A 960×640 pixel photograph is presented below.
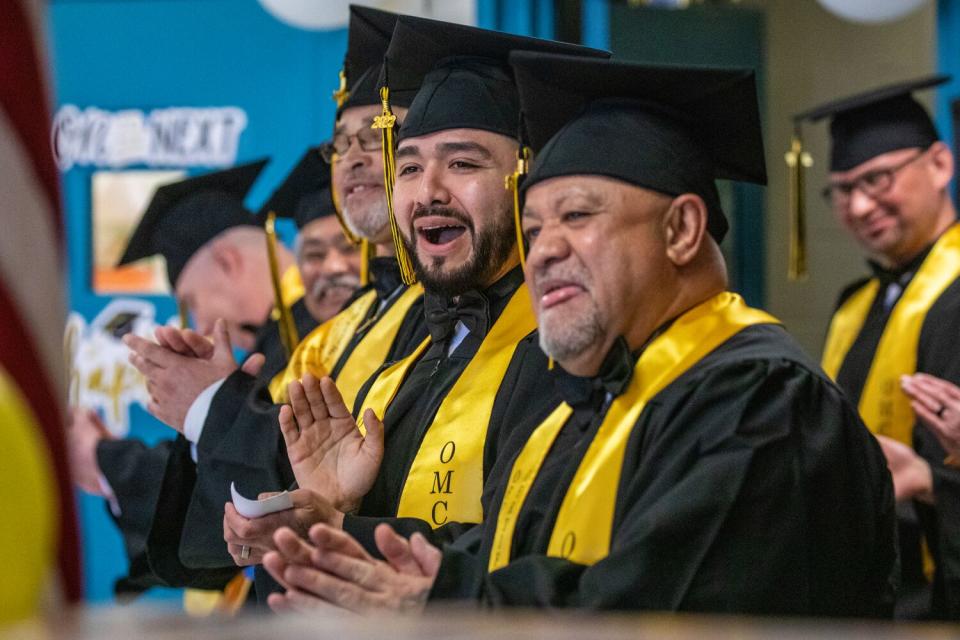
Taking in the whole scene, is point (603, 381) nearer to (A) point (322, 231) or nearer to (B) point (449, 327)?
(B) point (449, 327)

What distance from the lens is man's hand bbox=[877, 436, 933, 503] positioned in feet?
12.7

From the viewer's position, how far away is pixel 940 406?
11.3 feet

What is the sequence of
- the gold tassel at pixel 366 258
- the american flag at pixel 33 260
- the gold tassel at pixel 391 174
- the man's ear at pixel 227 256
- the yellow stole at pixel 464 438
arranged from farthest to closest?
1. the man's ear at pixel 227 256
2. the gold tassel at pixel 366 258
3. the gold tassel at pixel 391 174
4. the yellow stole at pixel 464 438
5. the american flag at pixel 33 260

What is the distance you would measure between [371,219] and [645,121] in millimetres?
1376

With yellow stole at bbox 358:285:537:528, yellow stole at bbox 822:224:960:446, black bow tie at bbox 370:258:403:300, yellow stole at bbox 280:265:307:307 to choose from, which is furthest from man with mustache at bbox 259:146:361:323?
yellow stole at bbox 358:285:537:528

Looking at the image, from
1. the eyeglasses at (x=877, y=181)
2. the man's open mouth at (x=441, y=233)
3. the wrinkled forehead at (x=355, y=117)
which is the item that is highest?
the wrinkled forehead at (x=355, y=117)

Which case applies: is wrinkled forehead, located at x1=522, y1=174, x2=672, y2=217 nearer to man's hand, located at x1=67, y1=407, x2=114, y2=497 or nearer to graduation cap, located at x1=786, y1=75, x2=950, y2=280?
graduation cap, located at x1=786, y1=75, x2=950, y2=280

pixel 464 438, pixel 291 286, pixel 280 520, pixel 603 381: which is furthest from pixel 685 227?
pixel 291 286

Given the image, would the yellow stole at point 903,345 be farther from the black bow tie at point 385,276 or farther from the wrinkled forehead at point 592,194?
the wrinkled forehead at point 592,194

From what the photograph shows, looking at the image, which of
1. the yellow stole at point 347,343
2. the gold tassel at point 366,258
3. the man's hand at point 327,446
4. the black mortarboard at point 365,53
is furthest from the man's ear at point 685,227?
the gold tassel at point 366,258

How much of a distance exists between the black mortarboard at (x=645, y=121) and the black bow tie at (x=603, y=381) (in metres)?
0.27

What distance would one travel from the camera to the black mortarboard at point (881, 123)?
4.74 metres

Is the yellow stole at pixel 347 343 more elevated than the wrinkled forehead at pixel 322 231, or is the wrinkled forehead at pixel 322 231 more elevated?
the wrinkled forehead at pixel 322 231

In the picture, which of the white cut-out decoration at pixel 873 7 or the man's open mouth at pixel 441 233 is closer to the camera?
the man's open mouth at pixel 441 233
